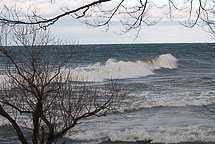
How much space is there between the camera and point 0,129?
1257 centimetres

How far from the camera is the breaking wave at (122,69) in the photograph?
111 ft

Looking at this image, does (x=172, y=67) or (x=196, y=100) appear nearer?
(x=196, y=100)

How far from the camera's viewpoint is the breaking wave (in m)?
33.9

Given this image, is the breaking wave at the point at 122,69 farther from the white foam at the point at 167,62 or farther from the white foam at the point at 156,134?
the white foam at the point at 156,134

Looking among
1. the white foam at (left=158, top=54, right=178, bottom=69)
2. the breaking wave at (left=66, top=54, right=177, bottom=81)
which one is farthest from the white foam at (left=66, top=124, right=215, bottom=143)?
the white foam at (left=158, top=54, right=178, bottom=69)

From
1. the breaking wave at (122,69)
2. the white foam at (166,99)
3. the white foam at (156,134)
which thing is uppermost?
the breaking wave at (122,69)

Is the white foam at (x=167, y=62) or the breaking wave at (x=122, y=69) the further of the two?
the white foam at (x=167, y=62)

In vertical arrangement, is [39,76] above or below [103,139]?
above

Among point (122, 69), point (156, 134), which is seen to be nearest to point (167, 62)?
point (122, 69)

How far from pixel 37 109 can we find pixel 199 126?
7547 mm

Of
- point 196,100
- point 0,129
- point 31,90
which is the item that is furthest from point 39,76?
point 196,100

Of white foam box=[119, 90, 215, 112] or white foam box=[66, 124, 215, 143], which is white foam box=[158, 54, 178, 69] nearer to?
white foam box=[119, 90, 215, 112]

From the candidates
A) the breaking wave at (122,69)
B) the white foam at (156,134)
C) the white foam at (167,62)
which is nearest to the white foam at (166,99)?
the white foam at (156,134)

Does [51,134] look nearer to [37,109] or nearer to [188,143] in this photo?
[37,109]
